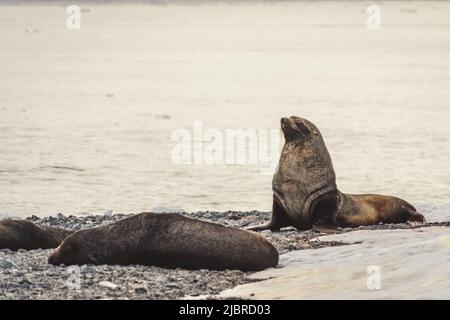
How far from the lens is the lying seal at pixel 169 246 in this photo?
991 cm

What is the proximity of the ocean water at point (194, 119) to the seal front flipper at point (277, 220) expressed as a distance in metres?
2.04

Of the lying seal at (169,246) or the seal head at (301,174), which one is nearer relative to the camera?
the lying seal at (169,246)

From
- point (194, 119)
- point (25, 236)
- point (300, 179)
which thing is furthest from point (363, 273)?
point (194, 119)

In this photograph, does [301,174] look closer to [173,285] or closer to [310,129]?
[310,129]

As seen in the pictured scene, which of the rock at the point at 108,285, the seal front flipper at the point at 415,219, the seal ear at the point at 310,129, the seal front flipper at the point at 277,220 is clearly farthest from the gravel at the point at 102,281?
the seal ear at the point at 310,129

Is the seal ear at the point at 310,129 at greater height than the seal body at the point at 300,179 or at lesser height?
greater

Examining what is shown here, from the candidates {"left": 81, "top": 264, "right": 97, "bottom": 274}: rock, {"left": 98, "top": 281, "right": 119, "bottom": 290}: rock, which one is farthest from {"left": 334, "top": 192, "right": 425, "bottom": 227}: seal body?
{"left": 98, "top": 281, "right": 119, "bottom": 290}: rock

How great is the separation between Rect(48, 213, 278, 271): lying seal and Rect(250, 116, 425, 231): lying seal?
2.24m

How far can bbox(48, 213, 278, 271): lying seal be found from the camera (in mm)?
9914

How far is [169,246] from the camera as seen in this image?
9.99 meters

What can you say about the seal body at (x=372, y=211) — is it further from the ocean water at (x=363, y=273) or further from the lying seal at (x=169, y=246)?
the lying seal at (x=169, y=246)

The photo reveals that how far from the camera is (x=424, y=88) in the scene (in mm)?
43844

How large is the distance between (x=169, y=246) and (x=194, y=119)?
21.8 m
